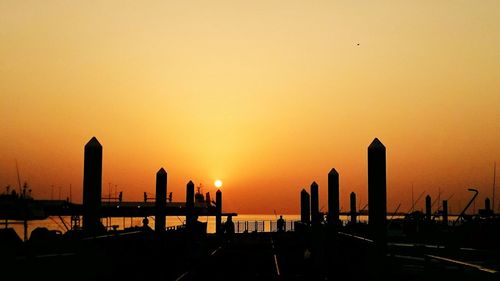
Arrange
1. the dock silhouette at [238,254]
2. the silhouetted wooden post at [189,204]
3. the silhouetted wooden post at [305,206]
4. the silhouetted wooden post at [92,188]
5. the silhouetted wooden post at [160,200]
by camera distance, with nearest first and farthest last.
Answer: the dock silhouette at [238,254]
the silhouetted wooden post at [92,188]
the silhouetted wooden post at [160,200]
the silhouetted wooden post at [189,204]
the silhouetted wooden post at [305,206]

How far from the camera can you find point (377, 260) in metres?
19.3

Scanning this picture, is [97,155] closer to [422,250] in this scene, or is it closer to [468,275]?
[422,250]

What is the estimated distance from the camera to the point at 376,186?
21109 millimetres

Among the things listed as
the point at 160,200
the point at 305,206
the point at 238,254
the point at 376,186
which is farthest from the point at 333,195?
the point at 305,206

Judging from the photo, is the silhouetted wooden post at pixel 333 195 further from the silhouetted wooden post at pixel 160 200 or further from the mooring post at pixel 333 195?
the silhouetted wooden post at pixel 160 200

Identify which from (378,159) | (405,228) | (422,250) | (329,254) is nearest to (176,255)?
(329,254)

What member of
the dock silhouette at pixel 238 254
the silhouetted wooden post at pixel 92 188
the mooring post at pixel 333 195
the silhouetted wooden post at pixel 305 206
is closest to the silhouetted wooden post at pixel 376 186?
the dock silhouette at pixel 238 254

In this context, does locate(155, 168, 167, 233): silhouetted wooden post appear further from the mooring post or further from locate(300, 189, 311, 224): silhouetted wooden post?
locate(300, 189, 311, 224): silhouetted wooden post

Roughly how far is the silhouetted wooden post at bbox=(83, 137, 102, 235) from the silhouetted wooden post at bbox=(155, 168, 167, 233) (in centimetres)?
1213

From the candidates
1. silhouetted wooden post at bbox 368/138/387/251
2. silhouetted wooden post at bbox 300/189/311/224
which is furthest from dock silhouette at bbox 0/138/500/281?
silhouetted wooden post at bbox 300/189/311/224

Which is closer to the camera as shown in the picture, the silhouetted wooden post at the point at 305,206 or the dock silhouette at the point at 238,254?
the dock silhouette at the point at 238,254

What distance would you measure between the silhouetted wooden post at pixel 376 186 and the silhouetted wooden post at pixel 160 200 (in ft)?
51.0

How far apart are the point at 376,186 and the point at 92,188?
9.11 metres

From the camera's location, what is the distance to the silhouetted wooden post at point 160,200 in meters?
34.5
